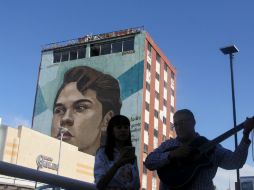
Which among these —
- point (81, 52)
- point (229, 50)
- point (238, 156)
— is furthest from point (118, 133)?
point (81, 52)

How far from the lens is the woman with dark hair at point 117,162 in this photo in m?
2.92

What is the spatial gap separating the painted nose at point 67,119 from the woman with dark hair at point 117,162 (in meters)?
50.6

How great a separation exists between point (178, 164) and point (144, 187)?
47761 mm

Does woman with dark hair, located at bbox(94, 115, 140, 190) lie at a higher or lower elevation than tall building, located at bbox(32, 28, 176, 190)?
lower

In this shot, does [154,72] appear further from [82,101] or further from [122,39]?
[82,101]

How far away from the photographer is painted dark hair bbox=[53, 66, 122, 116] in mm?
53219

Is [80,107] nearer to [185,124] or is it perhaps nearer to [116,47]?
[116,47]

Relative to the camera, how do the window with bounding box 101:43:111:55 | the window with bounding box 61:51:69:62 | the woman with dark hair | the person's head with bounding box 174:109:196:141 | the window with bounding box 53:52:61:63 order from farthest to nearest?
the window with bounding box 53:52:61:63 → the window with bounding box 61:51:69:62 → the window with bounding box 101:43:111:55 → the person's head with bounding box 174:109:196:141 → the woman with dark hair

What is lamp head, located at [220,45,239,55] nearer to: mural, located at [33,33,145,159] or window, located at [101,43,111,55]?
mural, located at [33,33,145,159]

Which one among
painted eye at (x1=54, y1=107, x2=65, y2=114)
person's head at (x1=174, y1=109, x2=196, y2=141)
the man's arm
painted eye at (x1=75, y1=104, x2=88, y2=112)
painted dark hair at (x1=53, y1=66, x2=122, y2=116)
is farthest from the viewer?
painted eye at (x1=54, y1=107, x2=65, y2=114)

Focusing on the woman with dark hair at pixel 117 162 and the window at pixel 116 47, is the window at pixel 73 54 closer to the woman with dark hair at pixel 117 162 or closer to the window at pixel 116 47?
the window at pixel 116 47

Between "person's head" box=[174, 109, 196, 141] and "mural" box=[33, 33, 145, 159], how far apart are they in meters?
46.2

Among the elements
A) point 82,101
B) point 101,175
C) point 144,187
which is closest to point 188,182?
point 101,175

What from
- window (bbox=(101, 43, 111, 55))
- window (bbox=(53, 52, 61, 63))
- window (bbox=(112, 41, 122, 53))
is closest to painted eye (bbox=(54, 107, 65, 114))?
window (bbox=(53, 52, 61, 63))
